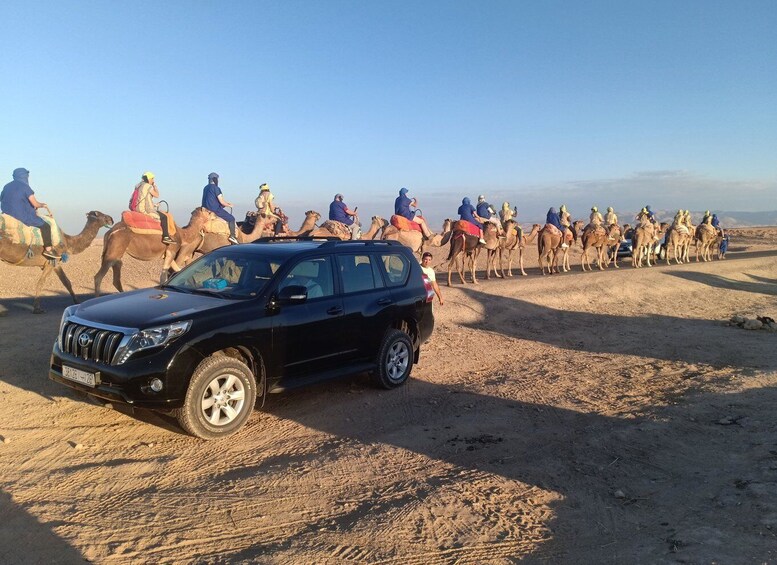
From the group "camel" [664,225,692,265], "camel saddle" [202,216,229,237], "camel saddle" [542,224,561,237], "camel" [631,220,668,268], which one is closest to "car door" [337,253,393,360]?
"camel saddle" [202,216,229,237]

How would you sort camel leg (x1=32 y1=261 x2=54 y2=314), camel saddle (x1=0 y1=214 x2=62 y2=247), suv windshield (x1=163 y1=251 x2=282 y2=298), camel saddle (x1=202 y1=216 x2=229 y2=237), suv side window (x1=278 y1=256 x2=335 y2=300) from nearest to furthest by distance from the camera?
suv windshield (x1=163 y1=251 x2=282 y2=298) → suv side window (x1=278 y1=256 x2=335 y2=300) → camel saddle (x1=0 y1=214 x2=62 y2=247) → camel leg (x1=32 y1=261 x2=54 y2=314) → camel saddle (x1=202 y1=216 x2=229 y2=237)

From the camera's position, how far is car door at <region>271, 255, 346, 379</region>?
20.1 feet

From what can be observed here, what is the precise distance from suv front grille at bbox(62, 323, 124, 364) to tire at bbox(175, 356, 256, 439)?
0.79m

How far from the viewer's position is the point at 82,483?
456 centimetres

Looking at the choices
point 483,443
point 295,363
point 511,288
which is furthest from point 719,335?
point 295,363

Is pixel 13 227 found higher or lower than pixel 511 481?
higher

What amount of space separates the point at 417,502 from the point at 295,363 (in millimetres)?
2352

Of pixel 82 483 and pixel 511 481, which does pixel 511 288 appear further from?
pixel 82 483

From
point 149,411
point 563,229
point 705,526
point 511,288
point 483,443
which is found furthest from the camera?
point 563,229

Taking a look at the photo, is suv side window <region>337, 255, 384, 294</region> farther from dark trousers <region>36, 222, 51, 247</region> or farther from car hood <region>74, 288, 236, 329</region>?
dark trousers <region>36, 222, 51, 247</region>

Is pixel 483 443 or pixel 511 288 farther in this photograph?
pixel 511 288

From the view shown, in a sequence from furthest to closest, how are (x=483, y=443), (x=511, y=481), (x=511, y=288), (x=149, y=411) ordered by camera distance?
1. (x=511, y=288)
2. (x=483, y=443)
3. (x=149, y=411)
4. (x=511, y=481)

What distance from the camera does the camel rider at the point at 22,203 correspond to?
11930 millimetres

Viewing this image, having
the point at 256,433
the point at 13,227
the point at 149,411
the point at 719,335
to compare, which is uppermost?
the point at 13,227
